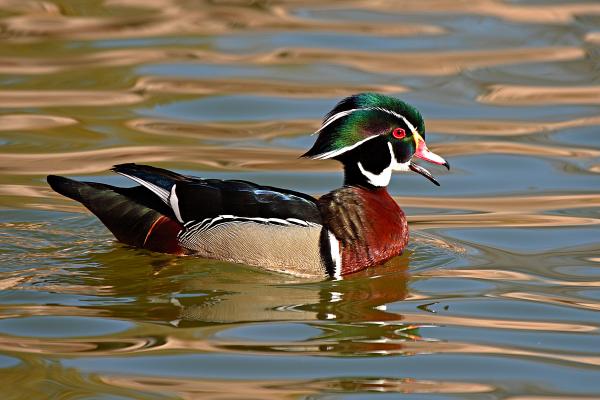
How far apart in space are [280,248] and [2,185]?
2.87m

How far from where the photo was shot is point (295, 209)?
8.59 metres

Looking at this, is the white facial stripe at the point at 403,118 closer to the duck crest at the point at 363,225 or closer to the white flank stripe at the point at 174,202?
the duck crest at the point at 363,225

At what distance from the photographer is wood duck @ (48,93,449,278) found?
336 inches

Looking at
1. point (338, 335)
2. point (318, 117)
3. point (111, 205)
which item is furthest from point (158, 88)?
point (338, 335)

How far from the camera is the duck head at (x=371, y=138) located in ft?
28.9

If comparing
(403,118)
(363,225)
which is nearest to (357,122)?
(403,118)

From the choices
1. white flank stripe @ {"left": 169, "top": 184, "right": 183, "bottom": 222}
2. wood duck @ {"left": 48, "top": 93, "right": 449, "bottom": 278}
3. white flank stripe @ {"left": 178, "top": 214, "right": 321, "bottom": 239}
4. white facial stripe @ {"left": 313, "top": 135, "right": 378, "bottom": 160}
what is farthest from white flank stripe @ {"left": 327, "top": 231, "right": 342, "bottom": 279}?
white flank stripe @ {"left": 169, "top": 184, "right": 183, "bottom": 222}

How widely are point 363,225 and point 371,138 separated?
580mm

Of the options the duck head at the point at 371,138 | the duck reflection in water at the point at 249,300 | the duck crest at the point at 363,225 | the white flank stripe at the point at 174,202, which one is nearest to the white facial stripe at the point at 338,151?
the duck head at the point at 371,138

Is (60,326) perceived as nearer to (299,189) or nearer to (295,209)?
(295,209)

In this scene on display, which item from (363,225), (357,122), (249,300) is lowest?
(249,300)

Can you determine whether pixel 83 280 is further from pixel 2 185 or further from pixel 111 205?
pixel 2 185

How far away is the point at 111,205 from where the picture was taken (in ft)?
28.9

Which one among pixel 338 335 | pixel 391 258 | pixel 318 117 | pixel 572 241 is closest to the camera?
pixel 338 335
